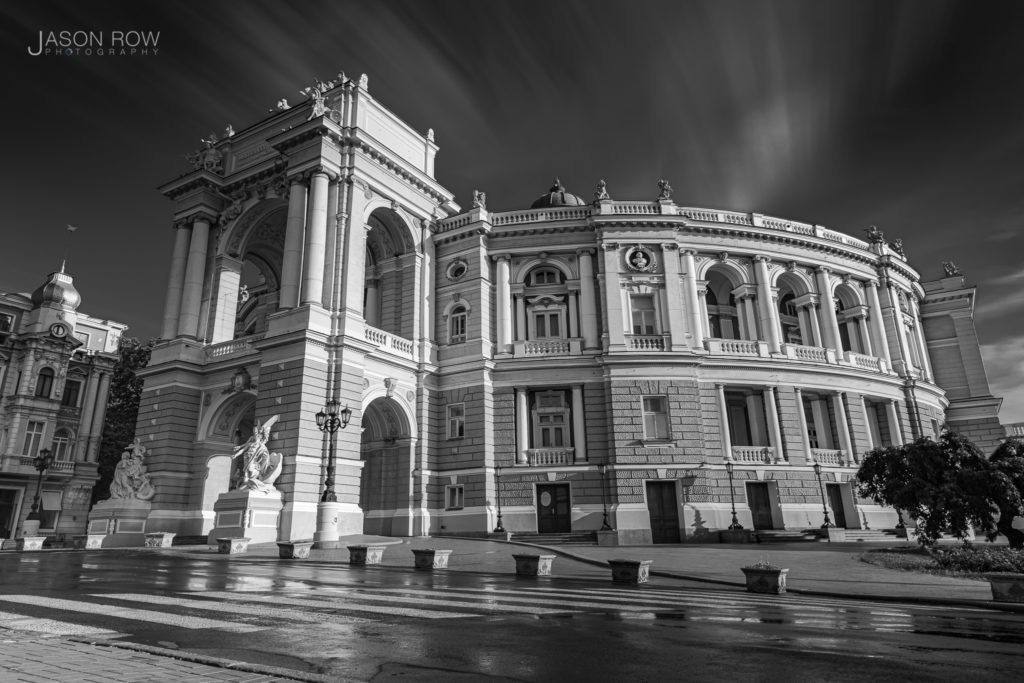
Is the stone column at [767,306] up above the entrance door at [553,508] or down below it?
above

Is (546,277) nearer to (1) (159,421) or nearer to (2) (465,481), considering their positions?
(2) (465,481)

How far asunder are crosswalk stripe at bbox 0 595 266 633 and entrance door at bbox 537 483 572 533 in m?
22.1

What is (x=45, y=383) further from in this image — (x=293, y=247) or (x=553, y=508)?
(x=553, y=508)

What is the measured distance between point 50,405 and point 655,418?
149 ft

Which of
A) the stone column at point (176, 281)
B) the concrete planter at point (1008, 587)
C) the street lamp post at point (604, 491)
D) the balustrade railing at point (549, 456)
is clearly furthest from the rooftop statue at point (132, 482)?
the concrete planter at point (1008, 587)

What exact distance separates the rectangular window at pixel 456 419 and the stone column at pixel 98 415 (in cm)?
3567

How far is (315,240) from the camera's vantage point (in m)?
28.9

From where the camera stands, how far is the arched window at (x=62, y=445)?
49688mm

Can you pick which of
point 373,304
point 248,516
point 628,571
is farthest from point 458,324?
point 628,571

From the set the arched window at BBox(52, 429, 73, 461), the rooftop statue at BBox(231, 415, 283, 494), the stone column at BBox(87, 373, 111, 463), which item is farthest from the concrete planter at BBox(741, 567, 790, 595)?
the arched window at BBox(52, 429, 73, 461)

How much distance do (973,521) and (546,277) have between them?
69.4ft

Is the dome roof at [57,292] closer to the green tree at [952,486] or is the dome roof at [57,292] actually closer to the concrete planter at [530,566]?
the concrete planter at [530,566]

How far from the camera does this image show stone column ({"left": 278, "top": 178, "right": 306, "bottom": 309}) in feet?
94.4

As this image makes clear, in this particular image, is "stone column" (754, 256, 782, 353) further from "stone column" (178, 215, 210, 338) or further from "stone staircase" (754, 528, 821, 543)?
"stone column" (178, 215, 210, 338)
